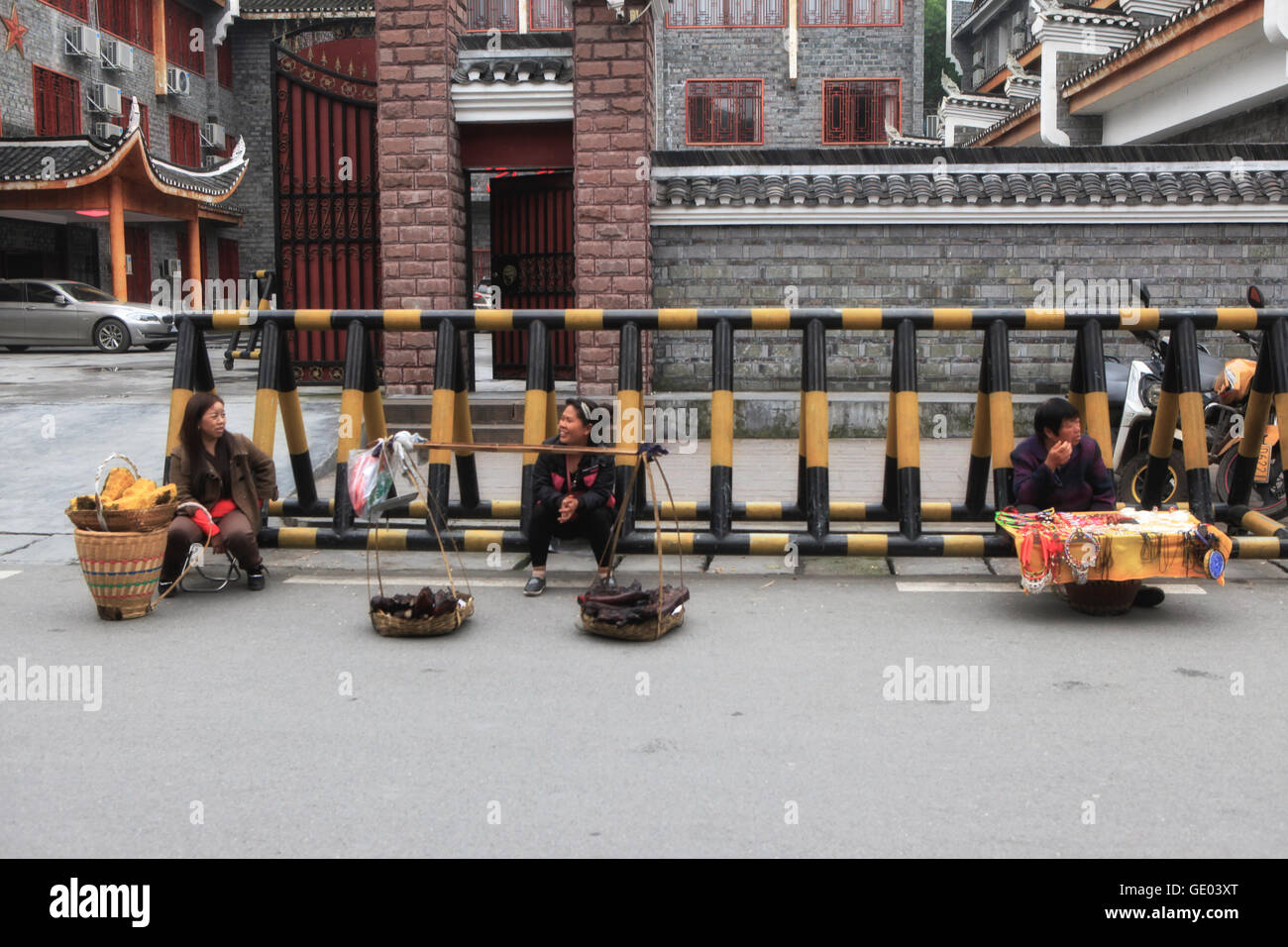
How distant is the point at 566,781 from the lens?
379 cm

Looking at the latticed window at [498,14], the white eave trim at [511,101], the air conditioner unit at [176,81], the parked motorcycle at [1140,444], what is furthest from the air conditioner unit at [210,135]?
the parked motorcycle at [1140,444]

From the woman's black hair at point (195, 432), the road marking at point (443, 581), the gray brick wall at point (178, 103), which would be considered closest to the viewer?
the woman's black hair at point (195, 432)

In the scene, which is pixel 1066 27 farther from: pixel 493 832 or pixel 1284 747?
pixel 493 832

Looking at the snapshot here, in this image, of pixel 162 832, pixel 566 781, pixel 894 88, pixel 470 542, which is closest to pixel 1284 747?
pixel 566 781

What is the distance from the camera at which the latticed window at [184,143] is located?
31578mm

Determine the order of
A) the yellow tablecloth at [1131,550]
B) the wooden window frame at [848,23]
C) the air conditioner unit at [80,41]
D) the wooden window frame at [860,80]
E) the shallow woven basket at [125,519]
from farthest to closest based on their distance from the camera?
the wooden window frame at [860,80] → the wooden window frame at [848,23] → the air conditioner unit at [80,41] → the shallow woven basket at [125,519] → the yellow tablecloth at [1131,550]

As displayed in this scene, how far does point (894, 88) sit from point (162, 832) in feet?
92.9

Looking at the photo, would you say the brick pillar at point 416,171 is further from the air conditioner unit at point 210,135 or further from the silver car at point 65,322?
the air conditioner unit at point 210,135

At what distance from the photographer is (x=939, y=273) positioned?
1220 cm

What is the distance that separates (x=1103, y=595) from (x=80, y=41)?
27.0 metres

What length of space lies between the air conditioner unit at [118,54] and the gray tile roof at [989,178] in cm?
2087

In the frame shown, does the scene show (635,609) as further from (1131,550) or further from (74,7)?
(74,7)

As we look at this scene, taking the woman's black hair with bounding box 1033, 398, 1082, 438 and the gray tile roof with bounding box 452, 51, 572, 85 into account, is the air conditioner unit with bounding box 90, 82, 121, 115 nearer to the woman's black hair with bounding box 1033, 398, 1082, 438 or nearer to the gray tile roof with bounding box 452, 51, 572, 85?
the gray tile roof with bounding box 452, 51, 572, 85

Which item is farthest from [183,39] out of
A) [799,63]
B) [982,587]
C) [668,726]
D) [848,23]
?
[668,726]
